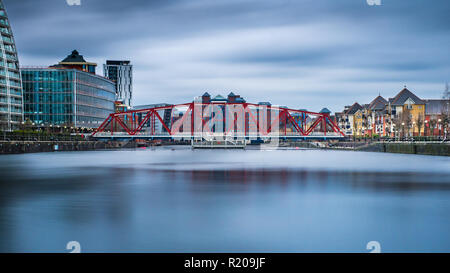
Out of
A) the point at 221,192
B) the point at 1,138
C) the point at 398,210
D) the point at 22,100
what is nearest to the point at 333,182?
the point at 221,192

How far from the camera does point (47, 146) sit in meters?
96.8

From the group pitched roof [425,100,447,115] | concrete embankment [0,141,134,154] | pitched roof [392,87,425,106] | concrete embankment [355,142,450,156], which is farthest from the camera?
pitched roof [425,100,447,115]

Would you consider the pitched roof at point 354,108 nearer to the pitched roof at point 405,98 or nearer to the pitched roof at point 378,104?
the pitched roof at point 378,104

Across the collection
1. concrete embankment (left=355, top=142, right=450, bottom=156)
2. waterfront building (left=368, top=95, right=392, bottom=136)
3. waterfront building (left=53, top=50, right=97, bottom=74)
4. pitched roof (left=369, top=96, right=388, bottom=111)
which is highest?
waterfront building (left=53, top=50, right=97, bottom=74)

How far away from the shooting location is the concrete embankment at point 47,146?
80.0 metres

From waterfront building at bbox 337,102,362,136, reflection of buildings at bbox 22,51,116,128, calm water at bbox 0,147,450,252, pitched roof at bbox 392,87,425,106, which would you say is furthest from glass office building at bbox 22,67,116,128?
calm water at bbox 0,147,450,252

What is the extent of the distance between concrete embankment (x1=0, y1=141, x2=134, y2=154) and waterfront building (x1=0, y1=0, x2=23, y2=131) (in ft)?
52.2

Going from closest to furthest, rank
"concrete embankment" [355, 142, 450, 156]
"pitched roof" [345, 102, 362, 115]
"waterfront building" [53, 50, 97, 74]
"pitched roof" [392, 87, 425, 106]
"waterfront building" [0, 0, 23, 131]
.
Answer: "concrete embankment" [355, 142, 450, 156], "waterfront building" [0, 0, 23, 131], "pitched roof" [392, 87, 425, 106], "waterfront building" [53, 50, 97, 74], "pitched roof" [345, 102, 362, 115]

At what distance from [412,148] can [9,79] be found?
9708cm

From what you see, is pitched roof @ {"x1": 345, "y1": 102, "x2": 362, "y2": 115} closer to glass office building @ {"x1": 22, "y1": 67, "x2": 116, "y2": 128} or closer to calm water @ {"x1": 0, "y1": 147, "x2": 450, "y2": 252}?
glass office building @ {"x1": 22, "y1": 67, "x2": 116, "y2": 128}

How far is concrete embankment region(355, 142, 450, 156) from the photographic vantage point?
7132 cm

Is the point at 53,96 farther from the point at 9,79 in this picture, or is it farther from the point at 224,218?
the point at 224,218
